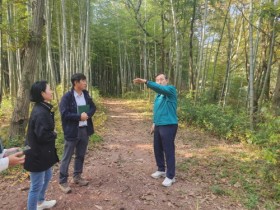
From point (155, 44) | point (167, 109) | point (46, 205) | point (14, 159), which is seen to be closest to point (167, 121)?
point (167, 109)

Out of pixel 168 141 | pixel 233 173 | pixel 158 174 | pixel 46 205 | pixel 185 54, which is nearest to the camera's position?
pixel 46 205

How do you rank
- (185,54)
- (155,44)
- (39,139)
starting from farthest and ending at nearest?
(155,44) < (185,54) < (39,139)

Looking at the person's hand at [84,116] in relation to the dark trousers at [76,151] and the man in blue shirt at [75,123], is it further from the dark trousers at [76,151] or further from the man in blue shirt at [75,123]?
the dark trousers at [76,151]

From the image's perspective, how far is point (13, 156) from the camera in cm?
193

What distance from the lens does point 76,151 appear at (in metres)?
3.71

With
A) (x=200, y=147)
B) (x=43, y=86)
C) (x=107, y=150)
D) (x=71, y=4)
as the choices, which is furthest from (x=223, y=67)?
(x=43, y=86)

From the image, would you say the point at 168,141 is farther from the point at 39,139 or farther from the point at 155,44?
the point at 155,44

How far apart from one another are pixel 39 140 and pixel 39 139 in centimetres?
1

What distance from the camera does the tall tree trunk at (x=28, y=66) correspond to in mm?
5168

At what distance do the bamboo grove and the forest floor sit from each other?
1901mm

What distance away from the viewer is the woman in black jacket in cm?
272

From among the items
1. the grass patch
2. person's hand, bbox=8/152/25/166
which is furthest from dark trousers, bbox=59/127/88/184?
the grass patch

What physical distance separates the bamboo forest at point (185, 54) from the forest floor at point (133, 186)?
72 cm

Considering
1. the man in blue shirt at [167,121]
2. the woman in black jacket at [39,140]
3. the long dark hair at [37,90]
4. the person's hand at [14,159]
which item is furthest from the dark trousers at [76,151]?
the person's hand at [14,159]
